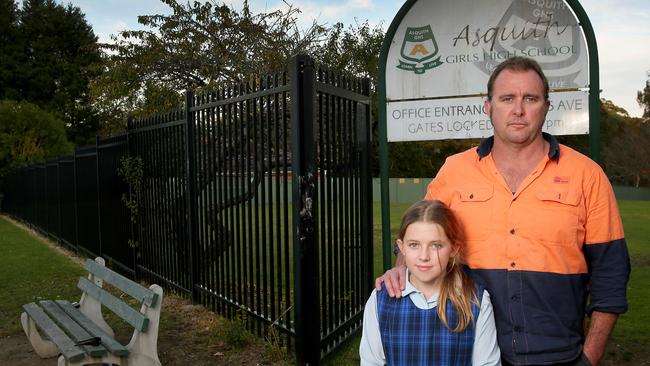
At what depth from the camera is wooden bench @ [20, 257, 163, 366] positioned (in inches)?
151

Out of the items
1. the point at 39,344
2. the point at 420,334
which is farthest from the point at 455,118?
the point at 39,344

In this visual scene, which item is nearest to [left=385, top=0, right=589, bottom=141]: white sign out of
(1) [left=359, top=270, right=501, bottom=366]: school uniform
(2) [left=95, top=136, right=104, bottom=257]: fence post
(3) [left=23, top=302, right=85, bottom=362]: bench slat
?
(1) [left=359, top=270, right=501, bottom=366]: school uniform

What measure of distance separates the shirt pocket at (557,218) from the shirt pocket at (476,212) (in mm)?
150

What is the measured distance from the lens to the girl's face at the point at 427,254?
85.3 inches

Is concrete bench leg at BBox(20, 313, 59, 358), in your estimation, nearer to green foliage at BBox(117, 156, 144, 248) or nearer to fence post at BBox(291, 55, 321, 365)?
fence post at BBox(291, 55, 321, 365)

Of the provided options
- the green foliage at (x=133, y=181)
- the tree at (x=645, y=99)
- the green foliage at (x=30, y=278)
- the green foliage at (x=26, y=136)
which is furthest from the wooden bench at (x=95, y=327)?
the tree at (x=645, y=99)

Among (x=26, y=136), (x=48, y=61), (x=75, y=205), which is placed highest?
(x=48, y=61)

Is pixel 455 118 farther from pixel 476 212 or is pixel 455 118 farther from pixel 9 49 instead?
pixel 9 49

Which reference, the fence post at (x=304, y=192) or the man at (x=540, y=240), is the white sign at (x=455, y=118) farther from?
the man at (x=540, y=240)

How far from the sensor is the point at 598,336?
2.06 m

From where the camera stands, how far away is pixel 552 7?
171 inches

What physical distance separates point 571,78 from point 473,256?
8.94ft

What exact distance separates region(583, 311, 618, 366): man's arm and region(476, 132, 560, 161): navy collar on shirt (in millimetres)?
583

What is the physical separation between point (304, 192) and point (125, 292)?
65.5 inches
